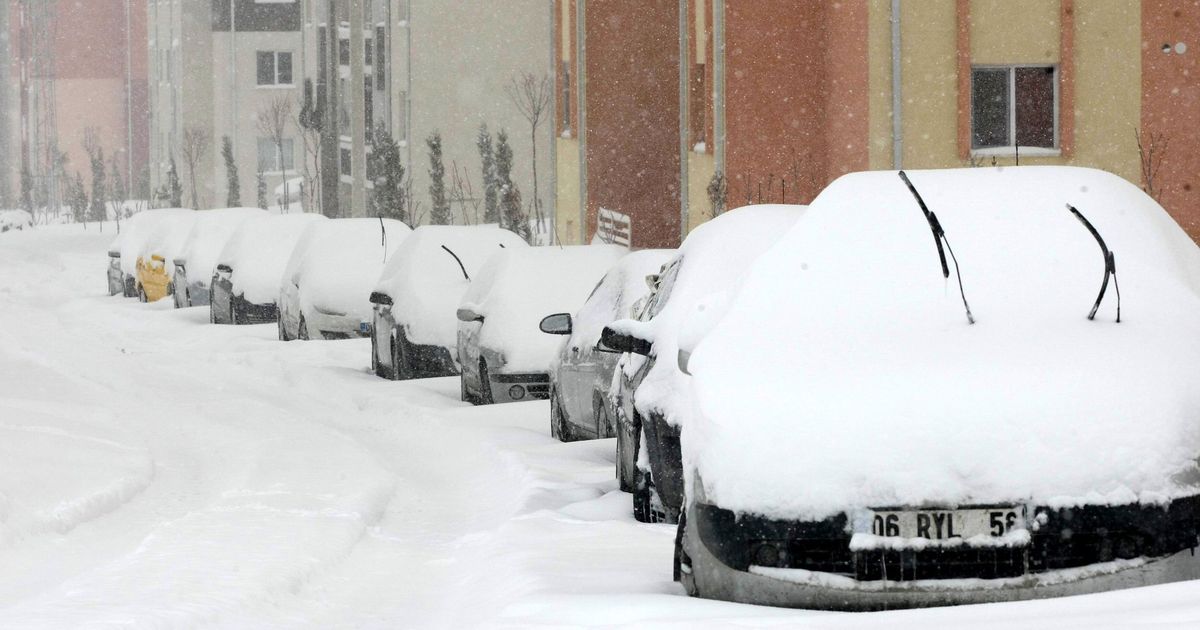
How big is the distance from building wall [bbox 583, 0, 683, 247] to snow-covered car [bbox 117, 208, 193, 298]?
30.4 feet

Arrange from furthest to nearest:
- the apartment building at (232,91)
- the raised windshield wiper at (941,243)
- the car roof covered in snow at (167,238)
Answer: the apartment building at (232,91)
the car roof covered in snow at (167,238)
the raised windshield wiper at (941,243)

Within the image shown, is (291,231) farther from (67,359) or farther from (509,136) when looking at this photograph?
(509,136)

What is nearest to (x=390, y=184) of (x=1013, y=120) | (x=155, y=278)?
(x=155, y=278)

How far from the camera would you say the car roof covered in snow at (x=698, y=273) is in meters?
8.41

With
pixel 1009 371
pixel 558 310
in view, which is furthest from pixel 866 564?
pixel 558 310

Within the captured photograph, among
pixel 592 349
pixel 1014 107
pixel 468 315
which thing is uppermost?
pixel 1014 107

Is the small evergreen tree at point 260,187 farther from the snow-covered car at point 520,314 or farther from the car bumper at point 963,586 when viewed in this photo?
the car bumper at point 963,586

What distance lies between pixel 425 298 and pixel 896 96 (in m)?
6.29

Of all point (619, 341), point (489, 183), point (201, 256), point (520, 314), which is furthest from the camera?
point (489, 183)

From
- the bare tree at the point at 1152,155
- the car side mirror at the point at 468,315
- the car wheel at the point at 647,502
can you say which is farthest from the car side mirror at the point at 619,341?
the bare tree at the point at 1152,155

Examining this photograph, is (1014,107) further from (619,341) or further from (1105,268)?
(1105,268)

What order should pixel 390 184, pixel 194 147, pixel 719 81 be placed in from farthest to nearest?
pixel 194 147 < pixel 390 184 < pixel 719 81

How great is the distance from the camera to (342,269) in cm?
2173

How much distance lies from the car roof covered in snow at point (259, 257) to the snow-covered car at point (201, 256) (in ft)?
9.11
